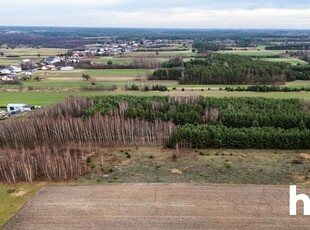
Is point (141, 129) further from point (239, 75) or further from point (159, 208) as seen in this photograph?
point (239, 75)

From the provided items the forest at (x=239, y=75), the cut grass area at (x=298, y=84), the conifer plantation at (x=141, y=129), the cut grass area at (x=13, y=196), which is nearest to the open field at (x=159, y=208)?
the cut grass area at (x=13, y=196)

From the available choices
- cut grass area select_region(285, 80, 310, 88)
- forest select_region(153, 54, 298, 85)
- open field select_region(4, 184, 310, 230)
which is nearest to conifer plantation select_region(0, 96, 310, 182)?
open field select_region(4, 184, 310, 230)

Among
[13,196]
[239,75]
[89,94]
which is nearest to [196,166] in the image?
[13,196]

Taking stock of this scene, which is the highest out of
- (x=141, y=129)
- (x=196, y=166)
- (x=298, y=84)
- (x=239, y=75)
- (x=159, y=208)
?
(x=239, y=75)

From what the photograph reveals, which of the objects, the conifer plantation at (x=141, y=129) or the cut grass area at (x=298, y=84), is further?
the cut grass area at (x=298, y=84)

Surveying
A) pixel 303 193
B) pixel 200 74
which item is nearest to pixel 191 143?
pixel 303 193

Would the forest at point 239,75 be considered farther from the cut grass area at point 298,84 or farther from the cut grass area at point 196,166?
the cut grass area at point 196,166
